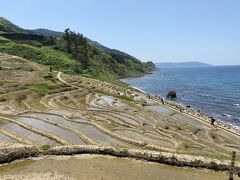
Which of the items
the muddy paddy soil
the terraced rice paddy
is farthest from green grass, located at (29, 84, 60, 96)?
the muddy paddy soil

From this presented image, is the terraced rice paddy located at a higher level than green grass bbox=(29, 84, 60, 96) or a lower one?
lower

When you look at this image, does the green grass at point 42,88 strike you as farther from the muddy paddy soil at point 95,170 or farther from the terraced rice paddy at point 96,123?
the muddy paddy soil at point 95,170

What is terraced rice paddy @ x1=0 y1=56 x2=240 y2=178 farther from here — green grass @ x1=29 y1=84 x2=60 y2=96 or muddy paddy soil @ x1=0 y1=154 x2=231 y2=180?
muddy paddy soil @ x1=0 y1=154 x2=231 y2=180

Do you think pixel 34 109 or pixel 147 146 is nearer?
pixel 147 146

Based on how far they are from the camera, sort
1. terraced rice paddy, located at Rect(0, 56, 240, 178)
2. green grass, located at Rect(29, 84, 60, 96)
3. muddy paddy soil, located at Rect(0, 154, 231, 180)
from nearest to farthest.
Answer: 1. muddy paddy soil, located at Rect(0, 154, 231, 180)
2. terraced rice paddy, located at Rect(0, 56, 240, 178)
3. green grass, located at Rect(29, 84, 60, 96)

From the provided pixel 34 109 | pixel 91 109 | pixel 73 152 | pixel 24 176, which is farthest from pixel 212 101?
pixel 24 176

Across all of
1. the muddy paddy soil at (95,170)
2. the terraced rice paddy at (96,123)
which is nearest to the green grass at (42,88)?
the terraced rice paddy at (96,123)

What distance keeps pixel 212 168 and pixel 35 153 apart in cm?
2498

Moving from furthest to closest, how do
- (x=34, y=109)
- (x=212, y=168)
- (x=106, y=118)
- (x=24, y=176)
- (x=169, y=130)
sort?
(x=34, y=109)
(x=106, y=118)
(x=169, y=130)
(x=212, y=168)
(x=24, y=176)

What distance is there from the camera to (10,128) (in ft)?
219

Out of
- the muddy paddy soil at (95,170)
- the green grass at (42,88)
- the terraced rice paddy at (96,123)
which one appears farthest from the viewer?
the green grass at (42,88)

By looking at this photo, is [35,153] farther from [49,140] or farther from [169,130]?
[169,130]

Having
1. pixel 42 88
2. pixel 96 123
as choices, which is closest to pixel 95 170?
pixel 96 123

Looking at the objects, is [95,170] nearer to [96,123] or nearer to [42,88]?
[96,123]
